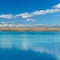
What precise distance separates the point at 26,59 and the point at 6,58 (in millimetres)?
1183

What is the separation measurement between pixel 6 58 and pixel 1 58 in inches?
11.5

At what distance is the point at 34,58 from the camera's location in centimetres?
1004

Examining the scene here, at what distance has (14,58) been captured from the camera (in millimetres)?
9969

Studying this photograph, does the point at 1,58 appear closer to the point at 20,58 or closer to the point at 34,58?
the point at 20,58

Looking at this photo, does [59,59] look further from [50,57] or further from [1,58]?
[1,58]

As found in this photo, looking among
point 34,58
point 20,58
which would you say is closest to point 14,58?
point 20,58

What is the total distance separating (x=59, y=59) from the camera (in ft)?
31.3

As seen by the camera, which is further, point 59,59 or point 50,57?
point 50,57

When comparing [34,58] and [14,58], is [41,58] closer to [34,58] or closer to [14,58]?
[34,58]

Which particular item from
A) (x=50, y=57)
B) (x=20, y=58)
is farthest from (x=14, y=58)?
(x=50, y=57)

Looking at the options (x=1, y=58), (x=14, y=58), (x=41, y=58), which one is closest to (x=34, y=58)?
(x=41, y=58)

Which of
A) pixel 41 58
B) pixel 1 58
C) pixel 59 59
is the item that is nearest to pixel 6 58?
pixel 1 58

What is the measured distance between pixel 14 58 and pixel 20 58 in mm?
343

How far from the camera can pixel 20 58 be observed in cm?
996
